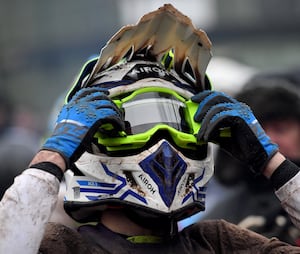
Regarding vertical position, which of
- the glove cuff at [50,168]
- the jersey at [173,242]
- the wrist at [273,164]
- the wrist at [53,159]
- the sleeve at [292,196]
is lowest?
the jersey at [173,242]

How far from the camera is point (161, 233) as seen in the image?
428cm

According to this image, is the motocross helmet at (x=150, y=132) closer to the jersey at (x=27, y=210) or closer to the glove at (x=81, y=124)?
the glove at (x=81, y=124)

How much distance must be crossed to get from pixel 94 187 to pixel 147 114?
31 centimetres

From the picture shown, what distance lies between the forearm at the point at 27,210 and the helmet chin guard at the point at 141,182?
8.3 inches

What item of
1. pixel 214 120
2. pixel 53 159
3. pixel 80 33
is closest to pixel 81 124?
pixel 53 159

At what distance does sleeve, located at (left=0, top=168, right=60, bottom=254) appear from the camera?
3887 millimetres

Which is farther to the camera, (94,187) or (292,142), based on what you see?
(292,142)

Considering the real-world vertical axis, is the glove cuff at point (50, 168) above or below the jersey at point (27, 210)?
above

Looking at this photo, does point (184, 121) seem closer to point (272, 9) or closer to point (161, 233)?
point (161, 233)

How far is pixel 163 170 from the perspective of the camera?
13.6 feet

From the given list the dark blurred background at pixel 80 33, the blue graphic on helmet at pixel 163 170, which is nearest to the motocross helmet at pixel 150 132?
the blue graphic on helmet at pixel 163 170

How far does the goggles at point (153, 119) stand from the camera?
4176mm

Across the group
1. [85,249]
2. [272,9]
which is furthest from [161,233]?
[272,9]

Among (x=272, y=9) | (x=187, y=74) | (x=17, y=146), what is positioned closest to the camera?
(x=187, y=74)
